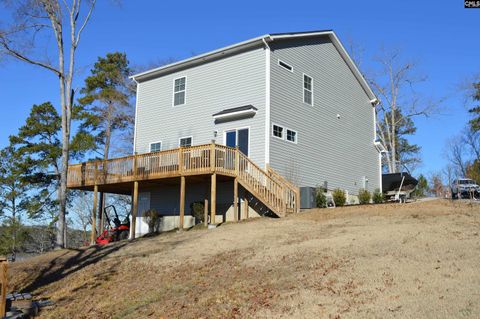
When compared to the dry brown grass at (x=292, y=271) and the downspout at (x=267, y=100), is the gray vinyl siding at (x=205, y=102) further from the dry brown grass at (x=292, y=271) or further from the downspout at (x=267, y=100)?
the dry brown grass at (x=292, y=271)

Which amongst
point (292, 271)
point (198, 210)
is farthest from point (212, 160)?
point (292, 271)

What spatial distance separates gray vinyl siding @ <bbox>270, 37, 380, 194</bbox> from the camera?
19094mm

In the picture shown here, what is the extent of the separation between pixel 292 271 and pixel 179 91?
14.9 m

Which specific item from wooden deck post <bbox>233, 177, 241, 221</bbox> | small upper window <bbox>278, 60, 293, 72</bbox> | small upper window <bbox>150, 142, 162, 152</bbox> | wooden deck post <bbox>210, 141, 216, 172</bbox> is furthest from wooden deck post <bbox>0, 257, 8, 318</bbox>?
small upper window <bbox>278, 60, 293, 72</bbox>

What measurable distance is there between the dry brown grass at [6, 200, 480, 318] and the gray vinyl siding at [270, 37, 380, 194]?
4.88 m

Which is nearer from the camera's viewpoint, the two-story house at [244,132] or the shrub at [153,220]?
the two-story house at [244,132]

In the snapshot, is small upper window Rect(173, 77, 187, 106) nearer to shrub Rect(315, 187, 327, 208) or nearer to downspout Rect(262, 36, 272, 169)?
downspout Rect(262, 36, 272, 169)

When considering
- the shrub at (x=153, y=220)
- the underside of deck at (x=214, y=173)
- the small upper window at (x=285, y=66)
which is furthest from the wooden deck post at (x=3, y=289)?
the small upper window at (x=285, y=66)

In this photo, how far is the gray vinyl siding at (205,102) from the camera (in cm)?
1867

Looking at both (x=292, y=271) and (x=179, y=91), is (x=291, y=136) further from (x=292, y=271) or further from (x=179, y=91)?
(x=292, y=271)

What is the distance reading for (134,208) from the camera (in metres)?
19.0

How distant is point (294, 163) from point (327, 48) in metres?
6.98

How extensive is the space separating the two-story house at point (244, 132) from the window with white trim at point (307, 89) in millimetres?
46

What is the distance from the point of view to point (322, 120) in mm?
21547
